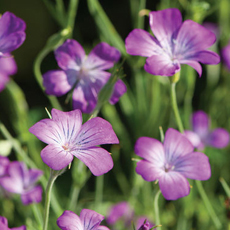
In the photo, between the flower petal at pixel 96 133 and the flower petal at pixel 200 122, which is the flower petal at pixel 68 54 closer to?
the flower petal at pixel 96 133

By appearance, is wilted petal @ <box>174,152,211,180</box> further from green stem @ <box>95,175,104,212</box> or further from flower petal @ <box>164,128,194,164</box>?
green stem @ <box>95,175,104,212</box>

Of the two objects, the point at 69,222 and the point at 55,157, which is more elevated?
the point at 55,157

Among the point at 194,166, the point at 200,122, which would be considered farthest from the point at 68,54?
the point at 200,122

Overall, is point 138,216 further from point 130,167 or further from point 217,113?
point 217,113

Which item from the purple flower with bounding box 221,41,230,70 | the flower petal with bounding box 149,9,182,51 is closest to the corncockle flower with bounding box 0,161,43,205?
the flower petal with bounding box 149,9,182,51

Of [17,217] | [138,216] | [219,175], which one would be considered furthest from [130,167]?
[17,217]

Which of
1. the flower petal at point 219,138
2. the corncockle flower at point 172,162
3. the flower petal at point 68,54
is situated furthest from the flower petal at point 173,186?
the flower petal at point 219,138

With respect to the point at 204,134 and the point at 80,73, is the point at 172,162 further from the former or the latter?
the point at 204,134
